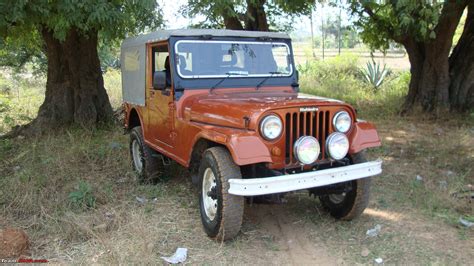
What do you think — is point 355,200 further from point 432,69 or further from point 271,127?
point 432,69

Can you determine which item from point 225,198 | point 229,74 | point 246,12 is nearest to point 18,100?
point 246,12

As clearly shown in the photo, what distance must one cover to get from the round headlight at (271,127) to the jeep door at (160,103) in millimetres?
1483

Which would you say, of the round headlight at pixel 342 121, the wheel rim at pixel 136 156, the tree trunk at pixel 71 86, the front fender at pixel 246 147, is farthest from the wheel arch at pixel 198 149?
the tree trunk at pixel 71 86

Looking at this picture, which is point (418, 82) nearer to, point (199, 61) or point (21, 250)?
point (199, 61)

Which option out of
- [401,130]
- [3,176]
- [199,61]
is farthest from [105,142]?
[401,130]

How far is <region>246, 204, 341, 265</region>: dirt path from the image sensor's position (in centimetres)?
393

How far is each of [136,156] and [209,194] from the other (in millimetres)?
2674

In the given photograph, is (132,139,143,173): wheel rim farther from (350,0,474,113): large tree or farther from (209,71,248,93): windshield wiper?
(350,0,474,113): large tree

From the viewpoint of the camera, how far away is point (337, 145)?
3.99 m

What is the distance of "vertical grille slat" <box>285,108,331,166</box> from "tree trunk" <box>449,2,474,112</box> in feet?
23.5

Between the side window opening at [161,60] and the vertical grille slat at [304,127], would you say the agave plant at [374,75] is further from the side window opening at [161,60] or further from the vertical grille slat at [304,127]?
the vertical grille slat at [304,127]

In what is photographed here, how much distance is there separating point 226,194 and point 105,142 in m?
4.76

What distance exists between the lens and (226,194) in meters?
3.87

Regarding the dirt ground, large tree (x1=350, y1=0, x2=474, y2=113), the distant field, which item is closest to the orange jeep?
the dirt ground
